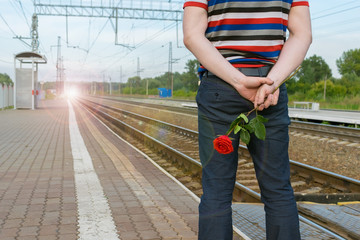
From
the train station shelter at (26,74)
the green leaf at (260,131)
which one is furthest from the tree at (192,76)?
the train station shelter at (26,74)

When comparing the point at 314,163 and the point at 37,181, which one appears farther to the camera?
the point at 314,163

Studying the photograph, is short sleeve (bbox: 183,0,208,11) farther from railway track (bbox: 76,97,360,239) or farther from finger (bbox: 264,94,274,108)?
railway track (bbox: 76,97,360,239)

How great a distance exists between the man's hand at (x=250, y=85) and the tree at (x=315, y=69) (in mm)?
70088

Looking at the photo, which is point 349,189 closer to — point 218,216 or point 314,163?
point 314,163

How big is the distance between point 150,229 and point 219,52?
2.16 m

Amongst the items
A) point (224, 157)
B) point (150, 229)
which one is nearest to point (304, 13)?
point (224, 157)

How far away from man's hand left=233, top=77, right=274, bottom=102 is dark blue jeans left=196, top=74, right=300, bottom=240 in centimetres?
4

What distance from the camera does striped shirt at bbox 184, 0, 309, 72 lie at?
178 cm

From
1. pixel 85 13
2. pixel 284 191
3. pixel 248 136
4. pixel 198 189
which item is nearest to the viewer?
pixel 248 136

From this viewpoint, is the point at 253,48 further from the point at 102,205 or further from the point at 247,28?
the point at 102,205

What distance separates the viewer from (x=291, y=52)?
1.83 m

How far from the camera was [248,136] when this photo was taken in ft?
5.69

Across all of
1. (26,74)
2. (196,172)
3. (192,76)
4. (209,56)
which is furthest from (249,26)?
(26,74)

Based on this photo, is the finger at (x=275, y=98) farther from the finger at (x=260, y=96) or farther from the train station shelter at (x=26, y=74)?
the train station shelter at (x=26, y=74)
